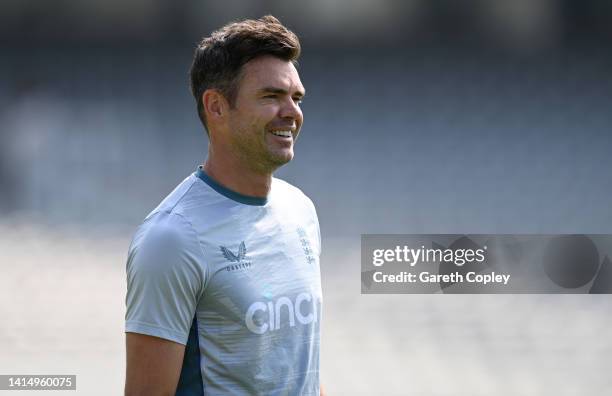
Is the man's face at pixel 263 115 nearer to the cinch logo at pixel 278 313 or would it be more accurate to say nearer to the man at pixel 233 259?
the man at pixel 233 259

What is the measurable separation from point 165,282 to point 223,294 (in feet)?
0.44

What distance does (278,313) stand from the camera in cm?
168

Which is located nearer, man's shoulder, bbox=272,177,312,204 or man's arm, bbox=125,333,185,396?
man's arm, bbox=125,333,185,396

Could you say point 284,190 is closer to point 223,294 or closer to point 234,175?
point 234,175

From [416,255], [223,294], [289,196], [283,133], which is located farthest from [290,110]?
[416,255]

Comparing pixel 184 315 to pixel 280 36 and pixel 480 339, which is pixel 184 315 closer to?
pixel 280 36

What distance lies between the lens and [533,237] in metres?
3.95

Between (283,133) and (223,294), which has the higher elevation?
(283,133)

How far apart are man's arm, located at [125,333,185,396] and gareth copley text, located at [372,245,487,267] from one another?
242cm

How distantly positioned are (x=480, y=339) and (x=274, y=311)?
249 centimetres

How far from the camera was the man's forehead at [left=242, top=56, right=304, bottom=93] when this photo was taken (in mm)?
1736

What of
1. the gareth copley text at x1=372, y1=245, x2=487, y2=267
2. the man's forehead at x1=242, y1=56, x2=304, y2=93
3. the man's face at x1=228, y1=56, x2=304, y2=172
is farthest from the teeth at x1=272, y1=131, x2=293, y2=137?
the gareth copley text at x1=372, y1=245, x2=487, y2=267

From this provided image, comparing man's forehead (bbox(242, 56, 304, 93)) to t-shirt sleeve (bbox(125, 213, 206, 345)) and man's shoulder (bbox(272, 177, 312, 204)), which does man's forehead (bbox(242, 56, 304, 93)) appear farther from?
t-shirt sleeve (bbox(125, 213, 206, 345))

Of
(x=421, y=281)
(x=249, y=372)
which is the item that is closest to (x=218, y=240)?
(x=249, y=372)
